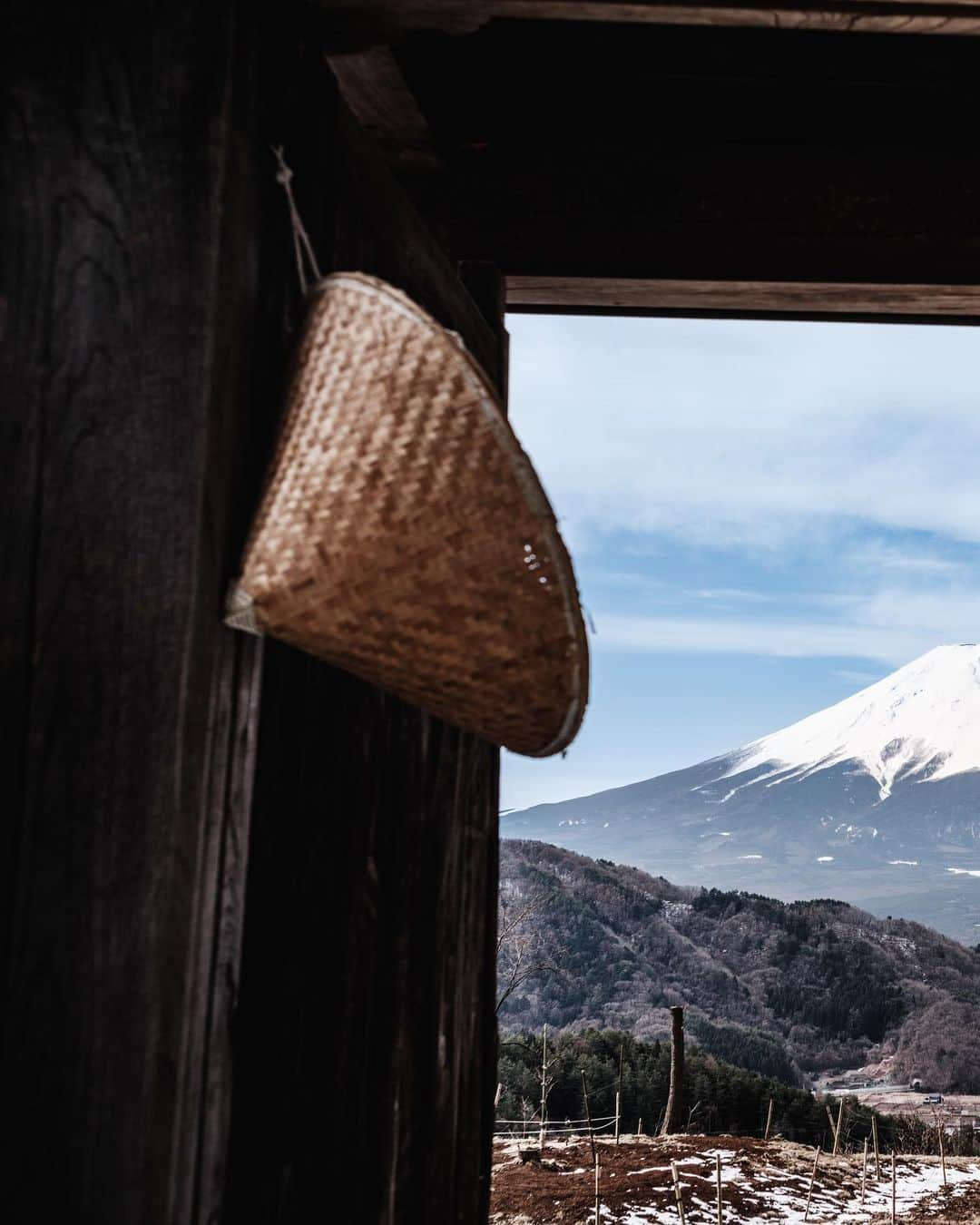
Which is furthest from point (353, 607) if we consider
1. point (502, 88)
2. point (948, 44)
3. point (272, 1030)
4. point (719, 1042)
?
point (719, 1042)

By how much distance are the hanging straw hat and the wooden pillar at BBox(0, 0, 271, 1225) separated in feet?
0.26

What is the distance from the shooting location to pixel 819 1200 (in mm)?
6918

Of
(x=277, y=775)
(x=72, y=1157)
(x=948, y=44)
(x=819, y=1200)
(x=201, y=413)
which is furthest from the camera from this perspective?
(x=819, y=1200)

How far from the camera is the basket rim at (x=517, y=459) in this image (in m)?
1.15

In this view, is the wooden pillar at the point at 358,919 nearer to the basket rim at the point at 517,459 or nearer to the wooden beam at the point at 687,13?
the wooden beam at the point at 687,13

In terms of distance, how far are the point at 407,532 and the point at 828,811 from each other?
143164mm

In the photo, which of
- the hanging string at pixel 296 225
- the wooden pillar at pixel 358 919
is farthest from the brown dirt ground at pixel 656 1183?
the hanging string at pixel 296 225

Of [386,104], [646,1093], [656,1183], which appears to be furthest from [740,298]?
[646,1093]

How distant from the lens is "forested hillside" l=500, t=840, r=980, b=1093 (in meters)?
25.6

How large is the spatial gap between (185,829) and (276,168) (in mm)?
771

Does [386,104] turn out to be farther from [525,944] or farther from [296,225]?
[525,944]

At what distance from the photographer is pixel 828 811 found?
135m

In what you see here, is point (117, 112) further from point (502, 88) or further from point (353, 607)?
point (502, 88)

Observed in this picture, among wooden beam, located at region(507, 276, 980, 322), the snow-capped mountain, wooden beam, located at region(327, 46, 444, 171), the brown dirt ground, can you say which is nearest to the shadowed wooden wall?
wooden beam, located at region(327, 46, 444, 171)
